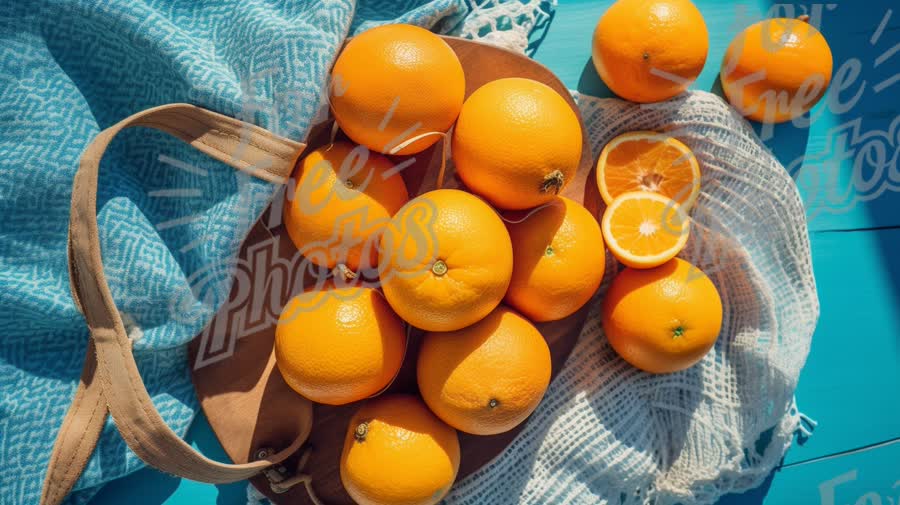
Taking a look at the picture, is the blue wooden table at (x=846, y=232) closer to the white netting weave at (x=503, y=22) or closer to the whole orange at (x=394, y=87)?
the white netting weave at (x=503, y=22)

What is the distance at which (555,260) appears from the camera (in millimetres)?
695

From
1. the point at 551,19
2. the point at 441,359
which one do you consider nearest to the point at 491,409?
the point at 441,359

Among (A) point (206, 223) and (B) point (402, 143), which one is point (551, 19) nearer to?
(B) point (402, 143)

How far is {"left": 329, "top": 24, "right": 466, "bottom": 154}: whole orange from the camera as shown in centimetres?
62

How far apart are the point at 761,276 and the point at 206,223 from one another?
0.76m

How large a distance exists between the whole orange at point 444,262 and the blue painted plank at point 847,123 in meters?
0.57

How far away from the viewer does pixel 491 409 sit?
26.0 inches

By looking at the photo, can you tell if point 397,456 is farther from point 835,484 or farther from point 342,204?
point 835,484

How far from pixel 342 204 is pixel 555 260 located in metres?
0.25

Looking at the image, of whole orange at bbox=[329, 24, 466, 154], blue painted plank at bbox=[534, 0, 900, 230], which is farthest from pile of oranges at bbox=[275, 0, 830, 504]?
blue painted plank at bbox=[534, 0, 900, 230]

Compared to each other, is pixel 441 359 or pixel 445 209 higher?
pixel 445 209

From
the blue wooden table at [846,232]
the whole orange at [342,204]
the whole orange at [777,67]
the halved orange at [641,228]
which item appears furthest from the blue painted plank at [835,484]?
the whole orange at [342,204]

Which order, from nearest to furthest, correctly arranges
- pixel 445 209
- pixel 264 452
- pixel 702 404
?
pixel 445 209, pixel 264 452, pixel 702 404

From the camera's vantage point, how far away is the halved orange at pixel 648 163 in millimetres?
835
